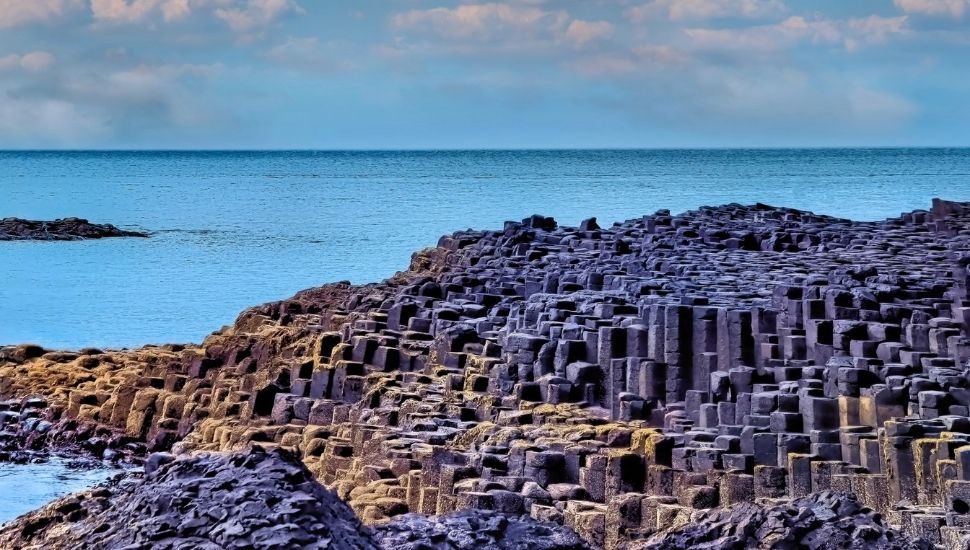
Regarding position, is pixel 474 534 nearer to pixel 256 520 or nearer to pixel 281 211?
pixel 256 520

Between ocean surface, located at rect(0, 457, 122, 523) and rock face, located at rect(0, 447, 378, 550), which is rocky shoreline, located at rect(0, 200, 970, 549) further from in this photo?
ocean surface, located at rect(0, 457, 122, 523)

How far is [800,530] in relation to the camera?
8539 millimetres

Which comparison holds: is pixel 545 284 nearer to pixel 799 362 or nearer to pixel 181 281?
pixel 799 362

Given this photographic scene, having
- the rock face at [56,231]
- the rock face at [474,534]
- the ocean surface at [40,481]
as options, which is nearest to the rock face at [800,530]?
the rock face at [474,534]

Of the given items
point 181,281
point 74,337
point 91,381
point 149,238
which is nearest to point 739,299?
point 91,381

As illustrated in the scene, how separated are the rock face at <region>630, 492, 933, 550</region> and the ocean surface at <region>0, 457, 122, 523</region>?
732 inches

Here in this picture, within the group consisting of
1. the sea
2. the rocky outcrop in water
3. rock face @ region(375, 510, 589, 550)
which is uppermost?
the rocky outcrop in water

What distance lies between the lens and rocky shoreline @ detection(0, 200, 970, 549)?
56.9 feet

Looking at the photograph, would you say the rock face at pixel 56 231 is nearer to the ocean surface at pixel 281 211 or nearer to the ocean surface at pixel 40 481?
the ocean surface at pixel 281 211

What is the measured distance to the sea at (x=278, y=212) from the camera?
5522 cm

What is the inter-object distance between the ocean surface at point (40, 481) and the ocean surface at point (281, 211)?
2.08 ft

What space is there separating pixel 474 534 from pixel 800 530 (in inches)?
69.5

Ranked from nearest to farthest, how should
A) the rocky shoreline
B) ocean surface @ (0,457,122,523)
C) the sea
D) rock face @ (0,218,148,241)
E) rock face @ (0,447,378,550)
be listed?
rock face @ (0,447,378,550), the rocky shoreline, ocean surface @ (0,457,122,523), the sea, rock face @ (0,218,148,241)

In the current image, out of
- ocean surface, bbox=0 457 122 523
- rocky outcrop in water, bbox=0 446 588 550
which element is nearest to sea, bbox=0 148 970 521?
ocean surface, bbox=0 457 122 523
